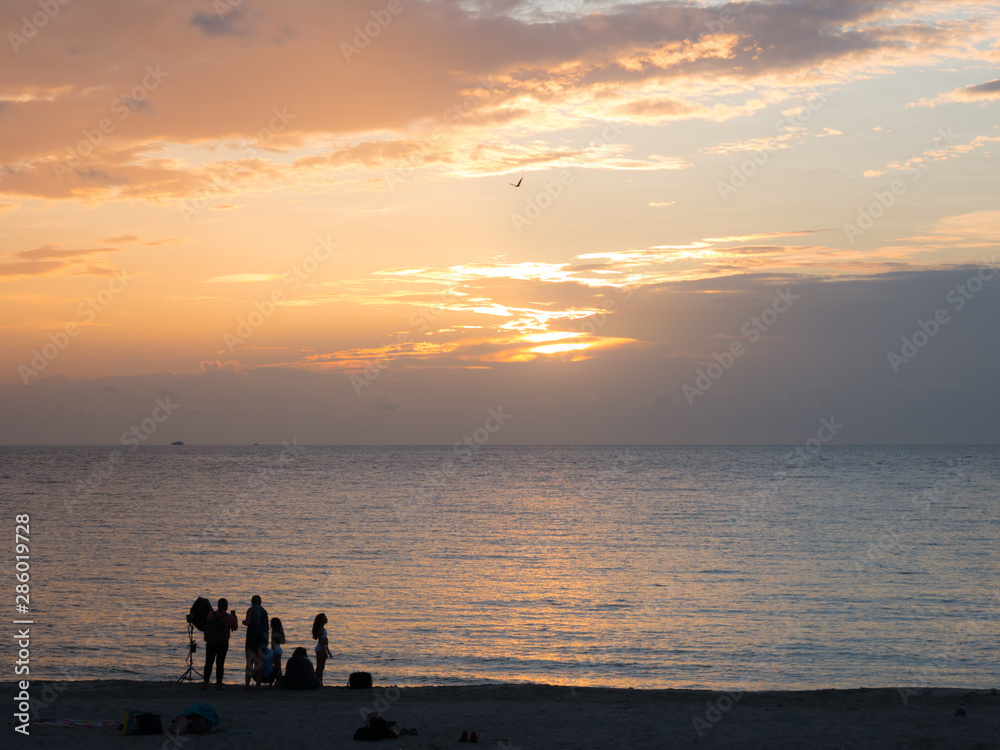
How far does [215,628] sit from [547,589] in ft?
59.8

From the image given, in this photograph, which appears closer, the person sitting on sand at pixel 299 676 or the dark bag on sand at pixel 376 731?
the dark bag on sand at pixel 376 731

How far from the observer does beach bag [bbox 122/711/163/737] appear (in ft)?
48.0

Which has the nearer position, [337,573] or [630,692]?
[630,692]

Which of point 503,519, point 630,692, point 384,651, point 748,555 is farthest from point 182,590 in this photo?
point 503,519

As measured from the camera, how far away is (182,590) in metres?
33.6

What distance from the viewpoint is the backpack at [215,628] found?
18.5m

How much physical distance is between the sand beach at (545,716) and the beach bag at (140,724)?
0.23m

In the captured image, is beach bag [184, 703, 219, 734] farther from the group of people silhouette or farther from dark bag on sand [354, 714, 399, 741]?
the group of people silhouette

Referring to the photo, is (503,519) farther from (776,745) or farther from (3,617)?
(776,745)

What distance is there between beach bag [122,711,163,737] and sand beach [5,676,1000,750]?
229mm

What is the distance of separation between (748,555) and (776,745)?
32.6 m

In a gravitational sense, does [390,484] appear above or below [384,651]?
above

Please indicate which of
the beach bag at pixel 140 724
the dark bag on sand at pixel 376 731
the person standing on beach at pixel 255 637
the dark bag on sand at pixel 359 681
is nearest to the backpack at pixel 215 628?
the person standing on beach at pixel 255 637

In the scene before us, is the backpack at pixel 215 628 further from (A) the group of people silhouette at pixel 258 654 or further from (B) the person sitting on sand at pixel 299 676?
(B) the person sitting on sand at pixel 299 676
